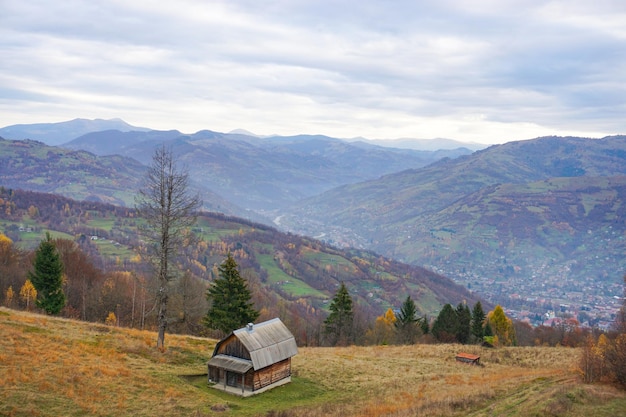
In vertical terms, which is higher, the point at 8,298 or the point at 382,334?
the point at 8,298

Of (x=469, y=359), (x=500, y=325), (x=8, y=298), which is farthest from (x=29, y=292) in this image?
(x=500, y=325)

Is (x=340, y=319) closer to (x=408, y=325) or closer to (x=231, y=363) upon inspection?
(x=408, y=325)

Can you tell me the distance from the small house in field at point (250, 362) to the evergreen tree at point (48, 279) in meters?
27.5

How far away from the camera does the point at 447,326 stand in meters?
75.1

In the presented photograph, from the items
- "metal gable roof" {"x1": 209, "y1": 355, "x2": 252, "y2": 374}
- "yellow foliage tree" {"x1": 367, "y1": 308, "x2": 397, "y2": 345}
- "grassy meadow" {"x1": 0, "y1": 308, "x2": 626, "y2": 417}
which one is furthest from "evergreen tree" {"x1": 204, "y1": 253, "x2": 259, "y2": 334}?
"yellow foliage tree" {"x1": 367, "y1": 308, "x2": 397, "y2": 345}

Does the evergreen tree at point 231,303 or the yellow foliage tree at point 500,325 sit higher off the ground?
the evergreen tree at point 231,303

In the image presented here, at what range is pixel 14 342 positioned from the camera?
2920cm

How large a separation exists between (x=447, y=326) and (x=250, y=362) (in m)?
50.1

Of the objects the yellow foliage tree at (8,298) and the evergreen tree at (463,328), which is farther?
the evergreen tree at (463,328)

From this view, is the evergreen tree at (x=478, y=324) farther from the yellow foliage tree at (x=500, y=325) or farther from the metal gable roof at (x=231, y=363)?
the metal gable roof at (x=231, y=363)

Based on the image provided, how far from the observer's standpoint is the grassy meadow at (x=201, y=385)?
24.1 m

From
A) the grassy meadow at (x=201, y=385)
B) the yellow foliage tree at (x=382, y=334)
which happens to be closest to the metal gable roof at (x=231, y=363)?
the grassy meadow at (x=201, y=385)

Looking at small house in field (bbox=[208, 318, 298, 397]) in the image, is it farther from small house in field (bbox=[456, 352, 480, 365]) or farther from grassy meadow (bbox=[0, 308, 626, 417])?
small house in field (bbox=[456, 352, 480, 365])

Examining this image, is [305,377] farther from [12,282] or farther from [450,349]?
[12,282]
